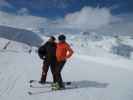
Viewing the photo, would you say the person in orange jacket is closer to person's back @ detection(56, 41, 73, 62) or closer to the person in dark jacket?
person's back @ detection(56, 41, 73, 62)

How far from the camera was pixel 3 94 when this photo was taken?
8328 millimetres

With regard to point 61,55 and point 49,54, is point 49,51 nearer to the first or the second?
point 49,54

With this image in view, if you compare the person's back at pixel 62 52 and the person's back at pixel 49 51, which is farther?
the person's back at pixel 49 51

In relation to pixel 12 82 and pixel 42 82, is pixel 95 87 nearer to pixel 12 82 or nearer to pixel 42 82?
pixel 42 82

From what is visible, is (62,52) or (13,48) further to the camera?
(13,48)

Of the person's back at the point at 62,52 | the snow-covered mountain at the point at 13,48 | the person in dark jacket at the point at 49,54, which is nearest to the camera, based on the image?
the person's back at the point at 62,52

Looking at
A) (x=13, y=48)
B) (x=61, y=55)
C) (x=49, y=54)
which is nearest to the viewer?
(x=61, y=55)

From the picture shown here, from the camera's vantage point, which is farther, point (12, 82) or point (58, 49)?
point (12, 82)

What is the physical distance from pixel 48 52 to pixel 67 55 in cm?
72

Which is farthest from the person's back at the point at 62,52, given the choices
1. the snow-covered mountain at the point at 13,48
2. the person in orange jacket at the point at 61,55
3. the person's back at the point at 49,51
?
the snow-covered mountain at the point at 13,48

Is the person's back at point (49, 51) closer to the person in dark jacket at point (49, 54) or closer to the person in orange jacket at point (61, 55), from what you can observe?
the person in dark jacket at point (49, 54)

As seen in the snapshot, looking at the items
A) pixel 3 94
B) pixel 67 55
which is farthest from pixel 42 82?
pixel 3 94

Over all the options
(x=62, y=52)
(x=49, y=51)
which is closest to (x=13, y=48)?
(x=49, y=51)

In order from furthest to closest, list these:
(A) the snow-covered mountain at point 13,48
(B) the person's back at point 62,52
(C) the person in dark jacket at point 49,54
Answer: (A) the snow-covered mountain at point 13,48 < (C) the person in dark jacket at point 49,54 < (B) the person's back at point 62,52
